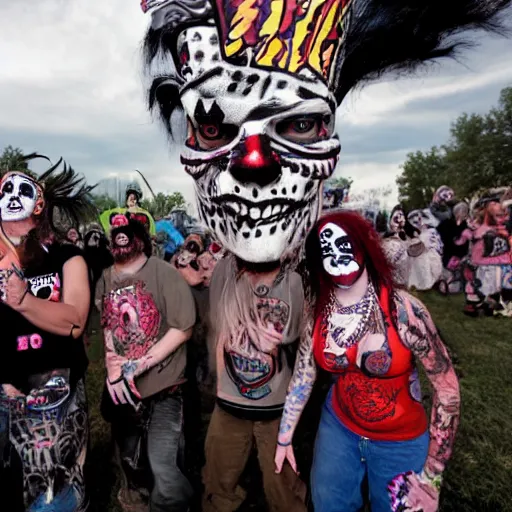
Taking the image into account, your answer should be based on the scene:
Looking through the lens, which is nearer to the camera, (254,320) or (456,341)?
(254,320)

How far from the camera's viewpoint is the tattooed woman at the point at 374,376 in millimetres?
1892

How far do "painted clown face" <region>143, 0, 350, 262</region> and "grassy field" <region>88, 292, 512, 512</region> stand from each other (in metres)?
1.35

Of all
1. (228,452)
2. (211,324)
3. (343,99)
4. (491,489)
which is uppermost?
(343,99)

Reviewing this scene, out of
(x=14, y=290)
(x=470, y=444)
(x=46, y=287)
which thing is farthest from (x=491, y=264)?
(x=14, y=290)

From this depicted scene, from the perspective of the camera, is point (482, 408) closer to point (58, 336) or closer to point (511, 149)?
point (58, 336)

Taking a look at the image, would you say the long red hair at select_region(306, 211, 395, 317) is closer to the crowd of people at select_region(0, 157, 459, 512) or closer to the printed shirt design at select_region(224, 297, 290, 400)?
the crowd of people at select_region(0, 157, 459, 512)

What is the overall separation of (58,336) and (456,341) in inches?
206

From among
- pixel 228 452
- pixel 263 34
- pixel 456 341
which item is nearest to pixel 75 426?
pixel 228 452

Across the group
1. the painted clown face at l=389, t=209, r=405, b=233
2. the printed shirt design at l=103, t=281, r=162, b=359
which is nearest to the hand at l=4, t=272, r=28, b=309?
the printed shirt design at l=103, t=281, r=162, b=359

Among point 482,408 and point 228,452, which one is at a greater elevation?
point 228,452

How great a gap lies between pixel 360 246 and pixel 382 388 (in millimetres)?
593

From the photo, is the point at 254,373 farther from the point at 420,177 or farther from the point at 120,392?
the point at 420,177

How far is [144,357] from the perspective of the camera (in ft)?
7.91

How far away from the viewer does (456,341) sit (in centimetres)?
608
